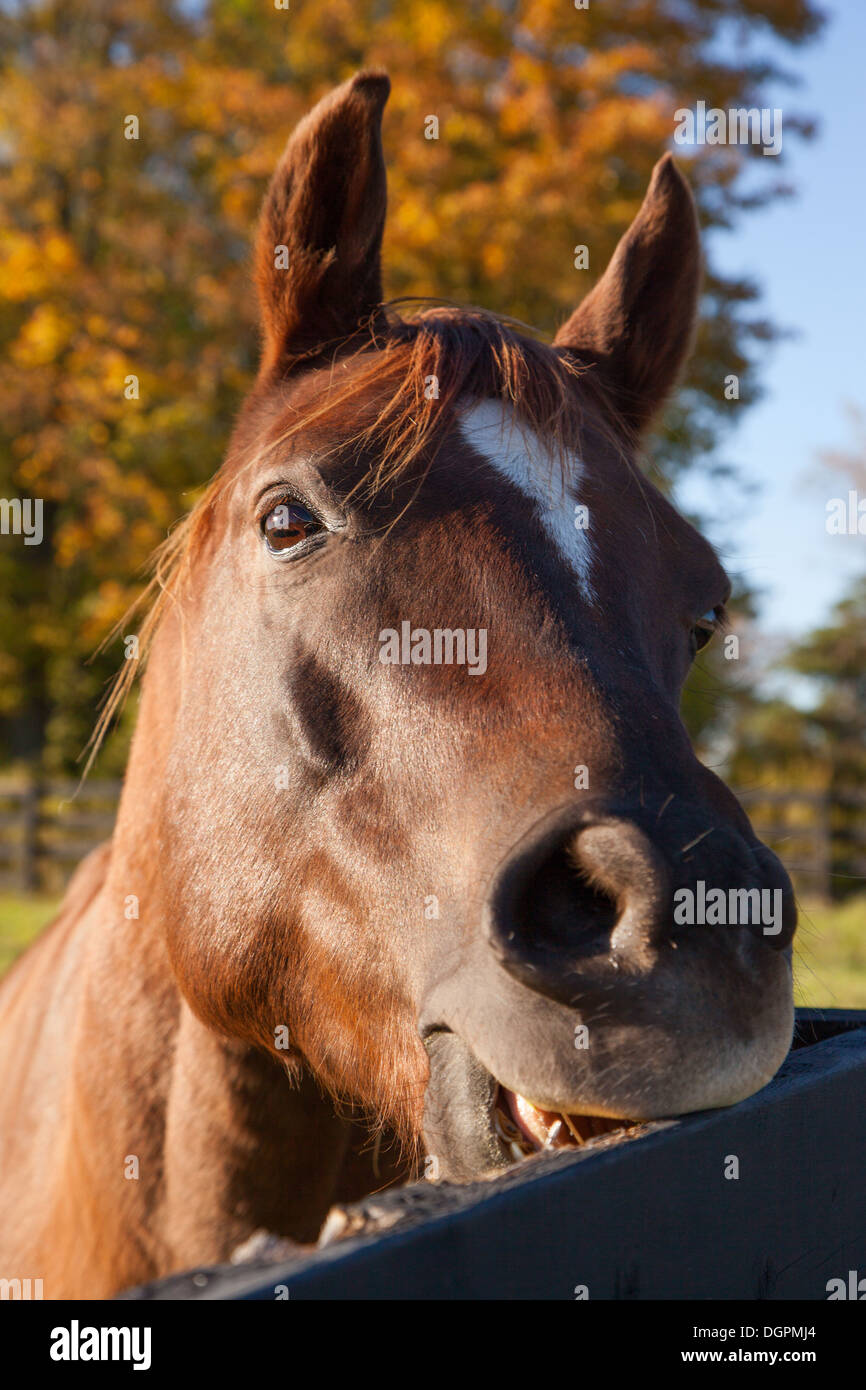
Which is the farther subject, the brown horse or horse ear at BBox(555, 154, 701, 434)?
horse ear at BBox(555, 154, 701, 434)

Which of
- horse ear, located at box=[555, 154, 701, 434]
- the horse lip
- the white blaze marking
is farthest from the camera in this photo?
horse ear, located at box=[555, 154, 701, 434]

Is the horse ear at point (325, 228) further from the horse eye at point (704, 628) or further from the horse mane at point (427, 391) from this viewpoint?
the horse eye at point (704, 628)

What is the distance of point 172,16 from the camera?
54.0ft

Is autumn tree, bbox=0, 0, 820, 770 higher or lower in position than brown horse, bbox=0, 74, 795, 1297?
higher

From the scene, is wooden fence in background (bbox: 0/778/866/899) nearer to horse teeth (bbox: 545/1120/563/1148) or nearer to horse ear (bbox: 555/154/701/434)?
horse ear (bbox: 555/154/701/434)

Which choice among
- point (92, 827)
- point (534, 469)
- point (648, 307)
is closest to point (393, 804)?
point (534, 469)

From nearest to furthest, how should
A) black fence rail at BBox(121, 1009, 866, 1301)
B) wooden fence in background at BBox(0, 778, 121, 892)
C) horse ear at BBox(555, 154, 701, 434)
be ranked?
black fence rail at BBox(121, 1009, 866, 1301), horse ear at BBox(555, 154, 701, 434), wooden fence in background at BBox(0, 778, 121, 892)

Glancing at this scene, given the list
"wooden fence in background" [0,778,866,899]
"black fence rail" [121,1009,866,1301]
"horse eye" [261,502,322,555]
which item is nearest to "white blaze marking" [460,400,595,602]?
"horse eye" [261,502,322,555]

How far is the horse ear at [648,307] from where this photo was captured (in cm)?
284

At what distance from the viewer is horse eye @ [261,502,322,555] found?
2121mm

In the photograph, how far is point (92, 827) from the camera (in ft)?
54.2

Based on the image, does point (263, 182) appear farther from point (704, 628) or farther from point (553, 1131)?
point (553, 1131)

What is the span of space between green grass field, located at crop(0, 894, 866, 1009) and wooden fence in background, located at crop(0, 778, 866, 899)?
1.18 meters
